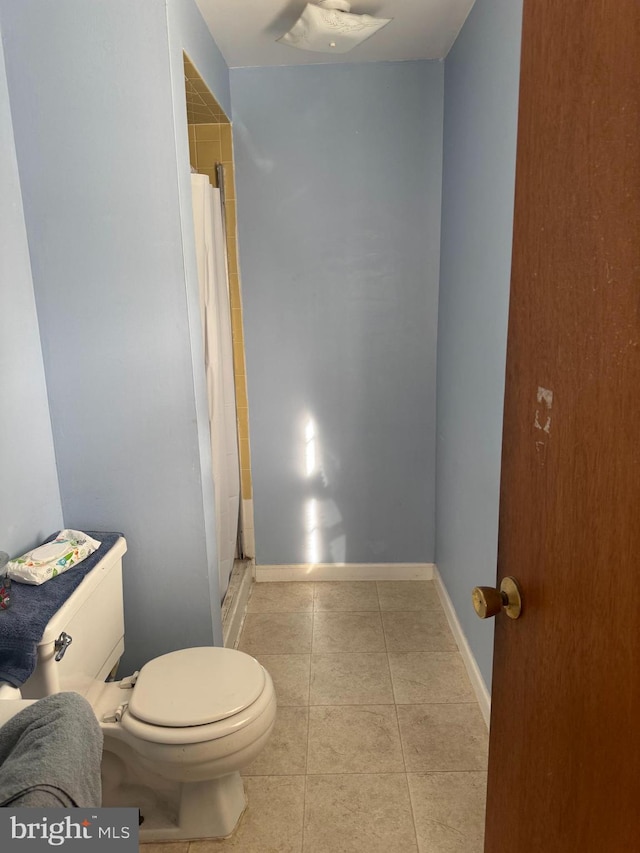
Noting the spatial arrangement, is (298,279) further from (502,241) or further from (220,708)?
(220,708)

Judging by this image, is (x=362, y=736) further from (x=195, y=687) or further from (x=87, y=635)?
(x=87, y=635)

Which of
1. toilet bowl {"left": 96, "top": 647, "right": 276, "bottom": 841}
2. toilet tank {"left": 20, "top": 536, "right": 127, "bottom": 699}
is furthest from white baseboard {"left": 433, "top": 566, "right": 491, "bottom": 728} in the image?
toilet tank {"left": 20, "top": 536, "right": 127, "bottom": 699}

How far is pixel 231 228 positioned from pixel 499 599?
2.27 metres

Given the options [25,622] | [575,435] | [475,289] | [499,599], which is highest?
[475,289]

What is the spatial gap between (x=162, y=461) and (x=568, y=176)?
4.85ft

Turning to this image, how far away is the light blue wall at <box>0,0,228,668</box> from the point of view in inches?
65.1

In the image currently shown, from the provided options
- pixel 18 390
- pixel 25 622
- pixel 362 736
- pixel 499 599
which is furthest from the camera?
pixel 362 736

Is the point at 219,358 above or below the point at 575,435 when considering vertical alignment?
below

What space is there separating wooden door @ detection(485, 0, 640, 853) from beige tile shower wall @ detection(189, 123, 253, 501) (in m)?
2.06

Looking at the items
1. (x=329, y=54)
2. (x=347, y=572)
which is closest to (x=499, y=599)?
(x=347, y=572)

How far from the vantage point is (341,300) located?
279cm

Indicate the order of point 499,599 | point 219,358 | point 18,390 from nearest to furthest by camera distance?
point 499,599
point 18,390
point 219,358

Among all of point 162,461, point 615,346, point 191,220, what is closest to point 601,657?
point 615,346

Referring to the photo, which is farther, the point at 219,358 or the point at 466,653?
the point at 219,358
